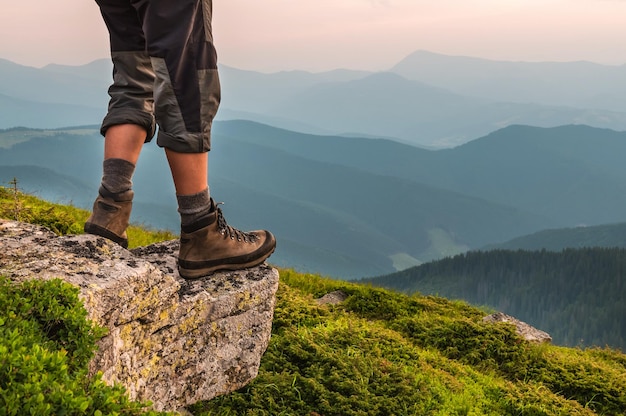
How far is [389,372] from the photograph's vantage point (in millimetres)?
5496

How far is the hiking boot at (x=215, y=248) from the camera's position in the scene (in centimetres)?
436

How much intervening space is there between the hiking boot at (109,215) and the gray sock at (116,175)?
0.05 metres

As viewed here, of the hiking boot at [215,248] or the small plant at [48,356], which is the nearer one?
Answer: the small plant at [48,356]

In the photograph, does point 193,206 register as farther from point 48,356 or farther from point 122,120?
point 48,356

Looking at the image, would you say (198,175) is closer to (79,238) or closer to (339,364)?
(79,238)

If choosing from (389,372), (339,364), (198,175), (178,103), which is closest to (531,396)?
(389,372)

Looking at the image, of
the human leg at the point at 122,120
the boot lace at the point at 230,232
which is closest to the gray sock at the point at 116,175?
the human leg at the point at 122,120

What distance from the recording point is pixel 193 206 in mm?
4188

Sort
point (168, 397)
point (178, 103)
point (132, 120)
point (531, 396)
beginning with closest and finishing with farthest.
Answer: point (178, 103)
point (168, 397)
point (132, 120)
point (531, 396)

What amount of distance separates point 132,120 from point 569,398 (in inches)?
242

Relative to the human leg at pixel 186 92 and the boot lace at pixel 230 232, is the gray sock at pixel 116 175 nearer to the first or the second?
the human leg at pixel 186 92

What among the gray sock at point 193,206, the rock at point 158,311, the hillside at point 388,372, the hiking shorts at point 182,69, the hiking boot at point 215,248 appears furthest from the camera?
the hiking boot at point 215,248

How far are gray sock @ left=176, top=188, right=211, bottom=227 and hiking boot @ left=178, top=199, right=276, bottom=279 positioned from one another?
56 millimetres

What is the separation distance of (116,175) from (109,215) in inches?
13.9
